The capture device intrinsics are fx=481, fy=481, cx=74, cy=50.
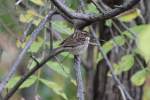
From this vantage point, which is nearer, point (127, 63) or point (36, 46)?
point (36, 46)

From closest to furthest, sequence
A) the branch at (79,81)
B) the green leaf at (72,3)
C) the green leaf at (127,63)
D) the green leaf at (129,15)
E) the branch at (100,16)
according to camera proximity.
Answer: the branch at (100,16), the branch at (79,81), the green leaf at (72,3), the green leaf at (127,63), the green leaf at (129,15)

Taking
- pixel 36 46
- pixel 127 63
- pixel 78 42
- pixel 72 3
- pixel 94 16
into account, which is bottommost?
pixel 127 63

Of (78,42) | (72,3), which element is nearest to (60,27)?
(72,3)

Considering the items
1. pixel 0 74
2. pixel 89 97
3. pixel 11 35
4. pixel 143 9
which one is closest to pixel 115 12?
pixel 11 35

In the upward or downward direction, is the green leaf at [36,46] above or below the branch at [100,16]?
below

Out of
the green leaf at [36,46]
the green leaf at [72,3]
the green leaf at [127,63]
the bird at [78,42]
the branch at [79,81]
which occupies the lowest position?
the green leaf at [127,63]

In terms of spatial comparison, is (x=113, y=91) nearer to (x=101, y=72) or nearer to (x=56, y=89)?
(x=101, y=72)

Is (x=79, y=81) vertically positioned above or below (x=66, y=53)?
above

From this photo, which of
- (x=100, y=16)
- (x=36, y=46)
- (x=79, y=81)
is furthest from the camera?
(x=36, y=46)

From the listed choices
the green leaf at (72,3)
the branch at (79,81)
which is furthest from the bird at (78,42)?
the green leaf at (72,3)

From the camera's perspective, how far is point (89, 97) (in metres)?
2.91

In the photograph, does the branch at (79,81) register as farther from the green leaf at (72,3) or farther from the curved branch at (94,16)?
the green leaf at (72,3)

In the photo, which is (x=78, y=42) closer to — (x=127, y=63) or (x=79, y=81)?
(x=79, y=81)

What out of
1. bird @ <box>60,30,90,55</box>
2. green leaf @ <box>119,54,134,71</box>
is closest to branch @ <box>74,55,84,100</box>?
bird @ <box>60,30,90,55</box>
